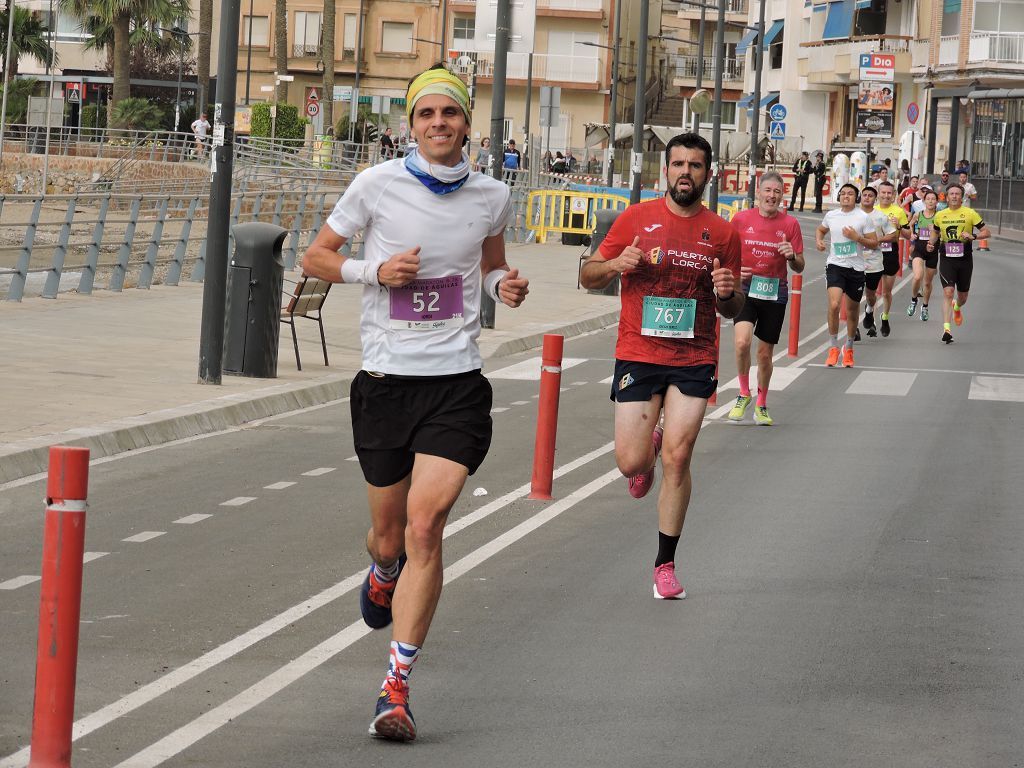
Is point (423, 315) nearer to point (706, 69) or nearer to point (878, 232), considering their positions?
point (878, 232)

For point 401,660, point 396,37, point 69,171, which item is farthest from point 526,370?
point 396,37

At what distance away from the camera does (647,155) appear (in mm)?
77562

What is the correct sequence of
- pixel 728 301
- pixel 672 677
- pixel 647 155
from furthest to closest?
pixel 647 155 < pixel 728 301 < pixel 672 677

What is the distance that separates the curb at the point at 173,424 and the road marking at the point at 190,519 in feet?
4.88

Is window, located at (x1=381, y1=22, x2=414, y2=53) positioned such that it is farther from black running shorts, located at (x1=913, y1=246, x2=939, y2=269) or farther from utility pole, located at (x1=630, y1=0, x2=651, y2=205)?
black running shorts, located at (x1=913, y1=246, x2=939, y2=269)

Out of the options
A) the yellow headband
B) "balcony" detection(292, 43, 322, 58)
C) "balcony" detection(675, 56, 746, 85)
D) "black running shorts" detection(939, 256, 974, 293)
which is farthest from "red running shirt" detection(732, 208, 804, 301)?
"balcony" detection(675, 56, 746, 85)

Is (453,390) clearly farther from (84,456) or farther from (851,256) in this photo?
(851,256)

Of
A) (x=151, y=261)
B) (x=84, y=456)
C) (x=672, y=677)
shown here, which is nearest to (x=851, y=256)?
(x=151, y=261)

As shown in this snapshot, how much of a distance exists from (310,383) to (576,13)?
78765 millimetres

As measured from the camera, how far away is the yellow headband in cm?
639

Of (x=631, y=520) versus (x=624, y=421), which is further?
(x=631, y=520)

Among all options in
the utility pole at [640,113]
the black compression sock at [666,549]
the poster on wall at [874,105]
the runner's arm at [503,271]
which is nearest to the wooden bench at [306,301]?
the black compression sock at [666,549]

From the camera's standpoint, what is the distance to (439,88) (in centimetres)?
639

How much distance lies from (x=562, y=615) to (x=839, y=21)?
246ft
